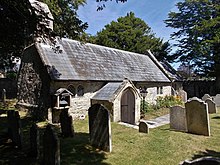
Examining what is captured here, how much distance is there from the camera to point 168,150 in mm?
7777

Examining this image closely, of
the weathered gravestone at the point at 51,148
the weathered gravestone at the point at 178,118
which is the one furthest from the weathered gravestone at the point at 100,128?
the weathered gravestone at the point at 178,118

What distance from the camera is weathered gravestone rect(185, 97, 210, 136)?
9688 mm

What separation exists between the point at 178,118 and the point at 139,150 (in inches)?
168

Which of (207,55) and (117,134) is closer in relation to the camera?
(117,134)

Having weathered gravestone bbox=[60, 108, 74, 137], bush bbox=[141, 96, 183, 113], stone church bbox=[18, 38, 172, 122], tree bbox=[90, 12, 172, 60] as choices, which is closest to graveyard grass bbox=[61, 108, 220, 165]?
weathered gravestone bbox=[60, 108, 74, 137]

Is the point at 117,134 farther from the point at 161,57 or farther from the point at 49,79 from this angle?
the point at 161,57

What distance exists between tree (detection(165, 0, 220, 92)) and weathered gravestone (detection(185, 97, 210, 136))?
2039cm

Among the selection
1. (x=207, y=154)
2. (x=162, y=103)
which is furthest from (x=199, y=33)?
(x=207, y=154)

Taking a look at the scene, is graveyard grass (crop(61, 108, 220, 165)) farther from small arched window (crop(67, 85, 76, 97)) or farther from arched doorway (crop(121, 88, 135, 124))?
arched doorway (crop(121, 88, 135, 124))

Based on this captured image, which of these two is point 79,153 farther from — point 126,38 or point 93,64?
point 126,38

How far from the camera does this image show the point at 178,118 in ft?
36.1

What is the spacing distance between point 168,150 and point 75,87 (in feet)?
28.2

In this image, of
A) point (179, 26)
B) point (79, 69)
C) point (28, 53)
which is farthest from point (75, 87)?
point (179, 26)

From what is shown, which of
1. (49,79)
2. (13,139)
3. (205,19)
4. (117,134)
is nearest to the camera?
(13,139)
